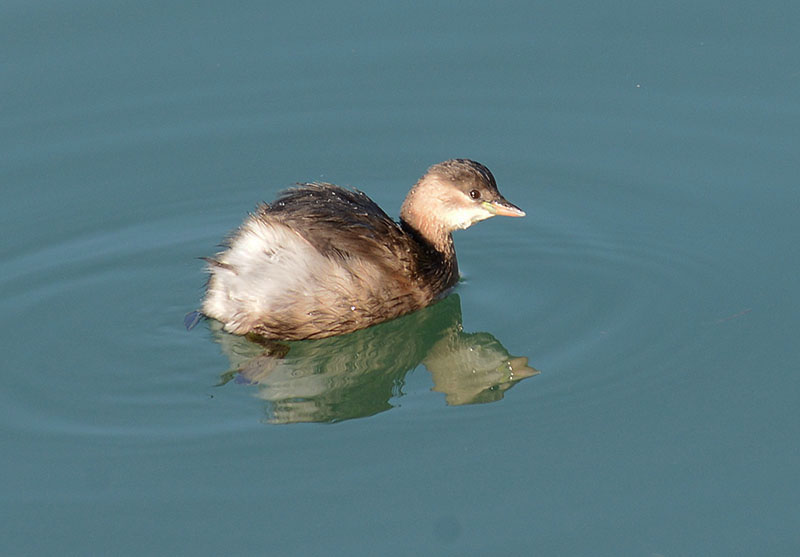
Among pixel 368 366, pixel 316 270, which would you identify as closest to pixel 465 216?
pixel 316 270

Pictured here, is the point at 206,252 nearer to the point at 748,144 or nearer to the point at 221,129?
the point at 221,129

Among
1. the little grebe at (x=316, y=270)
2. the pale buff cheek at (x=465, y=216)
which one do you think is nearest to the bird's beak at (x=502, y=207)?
the pale buff cheek at (x=465, y=216)

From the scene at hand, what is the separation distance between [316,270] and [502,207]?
1271mm

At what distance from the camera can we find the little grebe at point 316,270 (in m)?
6.89

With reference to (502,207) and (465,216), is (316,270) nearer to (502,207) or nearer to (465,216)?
(465,216)

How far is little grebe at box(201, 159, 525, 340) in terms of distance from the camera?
22.6ft

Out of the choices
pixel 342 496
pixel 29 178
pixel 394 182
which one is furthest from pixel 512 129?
pixel 342 496

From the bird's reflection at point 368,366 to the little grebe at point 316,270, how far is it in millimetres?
93

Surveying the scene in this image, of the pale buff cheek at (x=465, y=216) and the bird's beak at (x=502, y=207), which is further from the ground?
the bird's beak at (x=502, y=207)

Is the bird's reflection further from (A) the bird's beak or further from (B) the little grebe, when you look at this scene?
(A) the bird's beak

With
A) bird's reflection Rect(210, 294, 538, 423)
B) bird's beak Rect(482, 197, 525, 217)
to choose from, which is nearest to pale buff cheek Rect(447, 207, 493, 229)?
bird's beak Rect(482, 197, 525, 217)

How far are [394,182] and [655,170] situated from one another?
67.0 inches

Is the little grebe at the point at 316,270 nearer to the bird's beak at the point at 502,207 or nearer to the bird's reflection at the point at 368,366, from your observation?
the bird's reflection at the point at 368,366

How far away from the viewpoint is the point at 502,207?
7.54 meters
